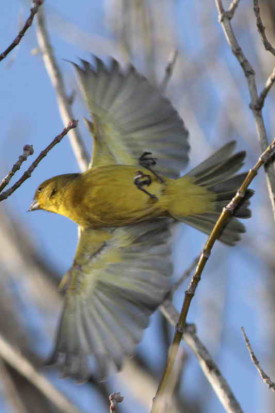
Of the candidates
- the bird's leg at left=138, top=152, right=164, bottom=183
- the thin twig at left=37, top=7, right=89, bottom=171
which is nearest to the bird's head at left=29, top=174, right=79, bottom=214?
the thin twig at left=37, top=7, right=89, bottom=171

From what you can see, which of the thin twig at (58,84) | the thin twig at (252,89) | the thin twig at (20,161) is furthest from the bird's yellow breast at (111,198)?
the thin twig at (20,161)

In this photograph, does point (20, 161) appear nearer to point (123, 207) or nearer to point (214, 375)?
point (214, 375)

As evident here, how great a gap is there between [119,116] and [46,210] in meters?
0.72

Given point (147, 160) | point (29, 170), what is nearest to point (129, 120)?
point (147, 160)

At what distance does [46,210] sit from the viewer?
4.83 m

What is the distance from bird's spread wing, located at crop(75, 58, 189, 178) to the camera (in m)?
4.71

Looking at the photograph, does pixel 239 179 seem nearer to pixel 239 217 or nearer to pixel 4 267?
pixel 239 217

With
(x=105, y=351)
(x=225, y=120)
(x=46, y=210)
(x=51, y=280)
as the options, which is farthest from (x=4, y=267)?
(x=225, y=120)

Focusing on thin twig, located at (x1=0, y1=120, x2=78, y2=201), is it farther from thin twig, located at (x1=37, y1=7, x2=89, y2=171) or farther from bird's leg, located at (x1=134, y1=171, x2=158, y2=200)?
thin twig, located at (x1=37, y1=7, x2=89, y2=171)

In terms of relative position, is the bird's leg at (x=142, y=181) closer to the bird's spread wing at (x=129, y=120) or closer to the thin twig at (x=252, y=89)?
the bird's spread wing at (x=129, y=120)

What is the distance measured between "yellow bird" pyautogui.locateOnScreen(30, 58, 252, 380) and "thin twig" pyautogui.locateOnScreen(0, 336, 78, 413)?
273mm

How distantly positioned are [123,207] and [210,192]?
1.65ft

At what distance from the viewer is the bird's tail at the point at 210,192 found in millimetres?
4367

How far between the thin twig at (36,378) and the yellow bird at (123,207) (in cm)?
27
